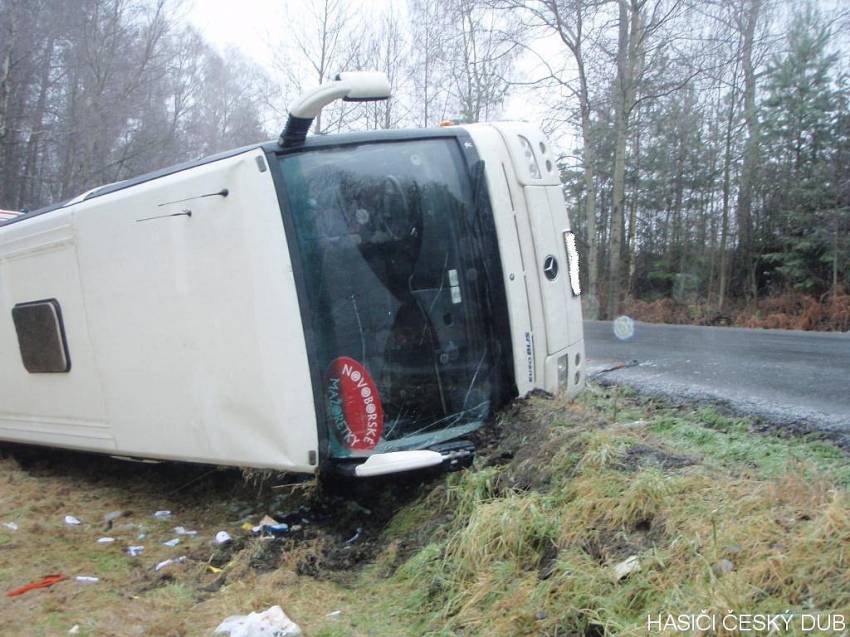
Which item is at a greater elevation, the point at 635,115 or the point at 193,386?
the point at 635,115

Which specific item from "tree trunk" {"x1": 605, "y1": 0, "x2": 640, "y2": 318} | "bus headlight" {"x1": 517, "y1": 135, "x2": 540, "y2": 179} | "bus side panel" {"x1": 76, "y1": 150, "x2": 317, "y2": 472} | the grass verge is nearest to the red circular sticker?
"bus side panel" {"x1": 76, "y1": 150, "x2": 317, "y2": 472}

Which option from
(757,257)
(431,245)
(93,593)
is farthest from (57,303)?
(757,257)

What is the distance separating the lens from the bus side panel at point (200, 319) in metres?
3.54

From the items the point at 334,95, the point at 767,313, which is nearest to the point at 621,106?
the point at 767,313

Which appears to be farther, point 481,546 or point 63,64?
point 63,64

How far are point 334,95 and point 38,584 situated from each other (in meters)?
2.78

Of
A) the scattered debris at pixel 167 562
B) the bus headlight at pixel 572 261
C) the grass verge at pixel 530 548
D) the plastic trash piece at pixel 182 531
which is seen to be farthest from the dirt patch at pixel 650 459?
the plastic trash piece at pixel 182 531

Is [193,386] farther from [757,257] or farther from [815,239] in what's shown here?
[757,257]

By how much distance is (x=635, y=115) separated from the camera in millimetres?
23359

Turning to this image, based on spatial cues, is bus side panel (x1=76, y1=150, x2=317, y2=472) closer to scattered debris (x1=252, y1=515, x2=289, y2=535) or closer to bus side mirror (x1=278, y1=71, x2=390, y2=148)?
bus side mirror (x1=278, y1=71, x2=390, y2=148)

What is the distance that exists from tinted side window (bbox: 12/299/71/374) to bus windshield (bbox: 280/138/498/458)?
2073mm

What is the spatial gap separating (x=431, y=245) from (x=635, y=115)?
70.3 ft

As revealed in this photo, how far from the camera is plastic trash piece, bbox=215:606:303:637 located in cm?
277

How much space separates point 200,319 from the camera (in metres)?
3.80
